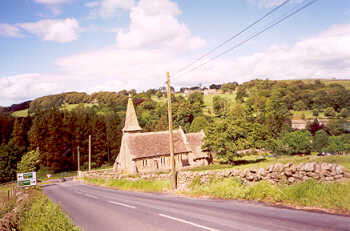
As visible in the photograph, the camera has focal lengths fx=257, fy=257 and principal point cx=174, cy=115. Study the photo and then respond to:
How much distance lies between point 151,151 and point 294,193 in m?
42.4

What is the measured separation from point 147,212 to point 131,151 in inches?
1529

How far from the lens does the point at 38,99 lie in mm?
176250

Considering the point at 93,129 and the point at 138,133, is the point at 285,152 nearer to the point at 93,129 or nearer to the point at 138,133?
the point at 138,133

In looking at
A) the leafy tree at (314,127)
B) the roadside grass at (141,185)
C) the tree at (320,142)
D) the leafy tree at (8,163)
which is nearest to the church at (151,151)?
the roadside grass at (141,185)

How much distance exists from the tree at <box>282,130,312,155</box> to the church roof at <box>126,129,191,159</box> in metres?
43.4

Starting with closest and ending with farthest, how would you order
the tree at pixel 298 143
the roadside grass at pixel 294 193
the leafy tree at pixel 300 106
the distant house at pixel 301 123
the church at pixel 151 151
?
1. the roadside grass at pixel 294 193
2. the church at pixel 151 151
3. the tree at pixel 298 143
4. the distant house at pixel 301 123
5. the leafy tree at pixel 300 106

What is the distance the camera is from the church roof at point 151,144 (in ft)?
166

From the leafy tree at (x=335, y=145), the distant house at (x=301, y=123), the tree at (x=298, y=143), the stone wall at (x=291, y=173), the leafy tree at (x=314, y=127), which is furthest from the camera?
the distant house at (x=301, y=123)

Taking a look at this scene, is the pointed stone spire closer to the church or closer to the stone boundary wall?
the church

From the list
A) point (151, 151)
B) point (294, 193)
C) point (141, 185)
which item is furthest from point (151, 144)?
point (294, 193)

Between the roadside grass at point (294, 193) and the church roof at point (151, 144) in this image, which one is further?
the church roof at point (151, 144)

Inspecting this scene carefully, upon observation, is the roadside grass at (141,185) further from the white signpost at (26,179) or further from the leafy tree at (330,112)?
the leafy tree at (330,112)

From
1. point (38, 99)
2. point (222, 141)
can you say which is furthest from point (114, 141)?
point (38, 99)

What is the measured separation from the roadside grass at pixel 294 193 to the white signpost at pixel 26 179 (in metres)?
23.4
